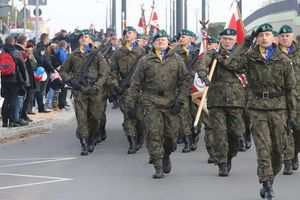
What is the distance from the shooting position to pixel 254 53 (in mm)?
9000

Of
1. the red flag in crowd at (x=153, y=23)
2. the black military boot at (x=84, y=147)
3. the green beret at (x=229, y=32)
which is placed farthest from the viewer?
the red flag in crowd at (x=153, y=23)

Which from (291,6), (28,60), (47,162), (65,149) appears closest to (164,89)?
(47,162)

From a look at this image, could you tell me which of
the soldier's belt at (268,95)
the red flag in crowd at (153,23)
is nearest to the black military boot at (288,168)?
the soldier's belt at (268,95)

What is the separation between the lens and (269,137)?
29.2ft

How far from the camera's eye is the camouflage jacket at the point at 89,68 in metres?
13.4

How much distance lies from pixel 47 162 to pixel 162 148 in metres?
2.72

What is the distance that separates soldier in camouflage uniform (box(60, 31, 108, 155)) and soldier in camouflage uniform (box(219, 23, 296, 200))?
4.70m

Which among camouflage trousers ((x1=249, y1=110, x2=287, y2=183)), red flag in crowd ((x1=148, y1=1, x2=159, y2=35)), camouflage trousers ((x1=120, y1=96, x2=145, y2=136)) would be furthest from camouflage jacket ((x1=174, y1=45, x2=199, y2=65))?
red flag in crowd ((x1=148, y1=1, x2=159, y2=35))

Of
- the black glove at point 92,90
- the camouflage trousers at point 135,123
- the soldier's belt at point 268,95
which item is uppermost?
the soldier's belt at point 268,95

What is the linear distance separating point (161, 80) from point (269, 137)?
2.26m

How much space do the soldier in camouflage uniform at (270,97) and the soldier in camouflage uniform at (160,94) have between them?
69.7 inches

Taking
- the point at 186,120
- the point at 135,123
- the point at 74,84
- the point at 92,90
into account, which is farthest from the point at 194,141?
the point at 74,84

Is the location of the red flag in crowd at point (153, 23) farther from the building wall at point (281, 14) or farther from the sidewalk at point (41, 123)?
the building wall at point (281, 14)

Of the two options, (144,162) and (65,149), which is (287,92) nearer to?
(144,162)
